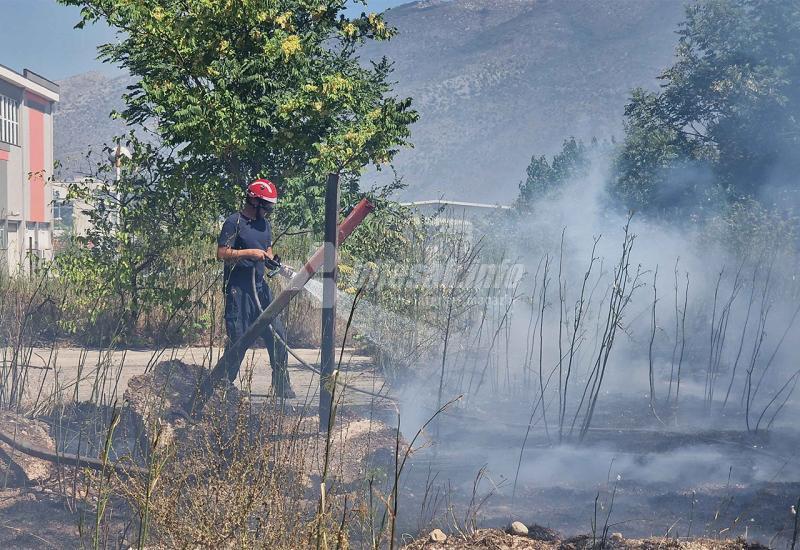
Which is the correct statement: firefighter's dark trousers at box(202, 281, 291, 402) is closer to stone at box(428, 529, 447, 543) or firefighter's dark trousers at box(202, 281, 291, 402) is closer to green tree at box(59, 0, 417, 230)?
green tree at box(59, 0, 417, 230)

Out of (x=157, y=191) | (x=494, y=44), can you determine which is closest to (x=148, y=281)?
(x=157, y=191)

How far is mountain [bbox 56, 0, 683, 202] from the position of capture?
145 meters

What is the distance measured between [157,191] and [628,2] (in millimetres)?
203182

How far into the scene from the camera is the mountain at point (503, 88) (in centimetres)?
14525

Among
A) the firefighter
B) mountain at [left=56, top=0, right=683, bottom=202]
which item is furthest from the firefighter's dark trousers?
mountain at [left=56, top=0, right=683, bottom=202]

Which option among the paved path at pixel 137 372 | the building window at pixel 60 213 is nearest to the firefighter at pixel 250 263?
the paved path at pixel 137 372

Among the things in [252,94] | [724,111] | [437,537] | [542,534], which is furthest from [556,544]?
[724,111]

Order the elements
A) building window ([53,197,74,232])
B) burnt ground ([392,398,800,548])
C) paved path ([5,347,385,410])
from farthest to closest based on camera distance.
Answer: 1. building window ([53,197,74,232])
2. paved path ([5,347,385,410])
3. burnt ground ([392,398,800,548])

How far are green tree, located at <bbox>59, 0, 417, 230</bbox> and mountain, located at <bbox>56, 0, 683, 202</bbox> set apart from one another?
116599 millimetres

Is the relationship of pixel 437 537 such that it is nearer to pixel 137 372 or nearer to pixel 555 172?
pixel 137 372

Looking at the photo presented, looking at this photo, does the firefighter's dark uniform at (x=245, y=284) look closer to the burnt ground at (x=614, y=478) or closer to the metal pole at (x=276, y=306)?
the metal pole at (x=276, y=306)

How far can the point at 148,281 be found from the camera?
8.71m

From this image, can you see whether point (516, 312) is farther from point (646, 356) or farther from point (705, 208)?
point (705, 208)

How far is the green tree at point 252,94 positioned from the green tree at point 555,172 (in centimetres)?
2975
